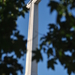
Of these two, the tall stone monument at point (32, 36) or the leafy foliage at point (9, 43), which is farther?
the tall stone monument at point (32, 36)

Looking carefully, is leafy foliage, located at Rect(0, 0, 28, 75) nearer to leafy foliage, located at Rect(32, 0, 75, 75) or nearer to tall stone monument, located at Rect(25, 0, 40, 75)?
leafy foliage, located at Rect(32, 0, 75, 75)

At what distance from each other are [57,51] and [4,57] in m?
0.44

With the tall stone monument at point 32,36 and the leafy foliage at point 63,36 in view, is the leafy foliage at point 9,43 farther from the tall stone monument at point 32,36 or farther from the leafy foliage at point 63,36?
the tall stone monument at point 32,36

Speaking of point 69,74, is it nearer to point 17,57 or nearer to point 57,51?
point 57,51

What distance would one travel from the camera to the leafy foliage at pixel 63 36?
108 cm

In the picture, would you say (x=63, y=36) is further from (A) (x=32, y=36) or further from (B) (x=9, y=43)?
(A) (x=32, y=36)

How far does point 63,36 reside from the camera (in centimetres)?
112

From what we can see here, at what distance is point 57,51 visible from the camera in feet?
3.85

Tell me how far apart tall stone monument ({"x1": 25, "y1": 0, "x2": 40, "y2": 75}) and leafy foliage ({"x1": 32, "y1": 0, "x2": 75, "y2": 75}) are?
6.58 ft

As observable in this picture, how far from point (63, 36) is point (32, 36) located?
2524 millimetres

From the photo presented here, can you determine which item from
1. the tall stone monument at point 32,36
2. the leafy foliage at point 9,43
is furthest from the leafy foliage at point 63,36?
the tall stone monument at point 32,36

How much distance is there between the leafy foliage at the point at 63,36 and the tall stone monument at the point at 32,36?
2.01m

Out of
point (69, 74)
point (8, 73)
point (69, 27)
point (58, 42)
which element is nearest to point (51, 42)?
point (58, 42)

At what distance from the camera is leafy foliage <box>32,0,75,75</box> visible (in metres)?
1.08
